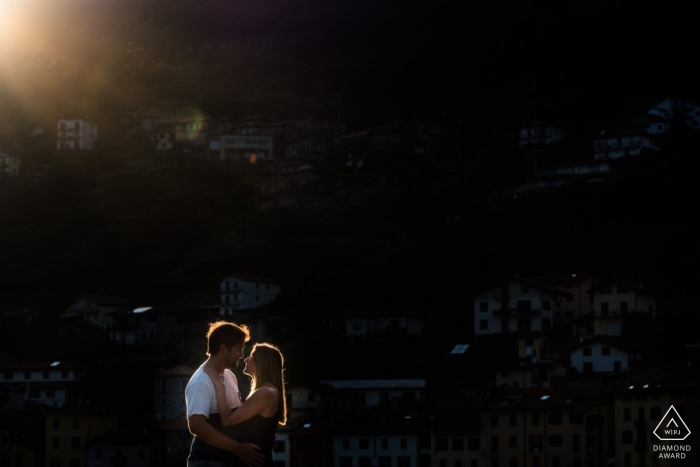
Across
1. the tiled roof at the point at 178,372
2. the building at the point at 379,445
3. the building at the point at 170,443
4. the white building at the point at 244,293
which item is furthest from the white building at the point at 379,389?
the white building at the point at 244,293

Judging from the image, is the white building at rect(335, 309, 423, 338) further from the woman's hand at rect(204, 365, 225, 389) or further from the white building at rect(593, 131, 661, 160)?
the woman's hand at rect(204, 365, 225, 389)

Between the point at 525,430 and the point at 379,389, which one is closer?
the point at 525,430

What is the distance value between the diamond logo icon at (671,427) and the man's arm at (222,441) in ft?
152

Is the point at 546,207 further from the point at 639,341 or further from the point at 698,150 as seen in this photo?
the point at 639,341

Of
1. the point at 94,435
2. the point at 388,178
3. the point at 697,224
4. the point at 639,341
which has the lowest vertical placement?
the point at 94,435

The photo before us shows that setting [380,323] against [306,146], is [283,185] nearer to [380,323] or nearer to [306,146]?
[306,146]

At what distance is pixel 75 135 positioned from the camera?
14375 centimetres

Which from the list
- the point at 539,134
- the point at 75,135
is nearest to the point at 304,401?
the point at 539,134

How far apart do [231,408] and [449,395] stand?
54.1m

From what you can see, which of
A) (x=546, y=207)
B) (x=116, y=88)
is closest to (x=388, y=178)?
(x=546, y=207)

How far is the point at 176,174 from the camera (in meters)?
126

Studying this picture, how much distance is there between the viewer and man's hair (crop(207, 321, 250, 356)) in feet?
29.5

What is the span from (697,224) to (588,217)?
908 centimetres

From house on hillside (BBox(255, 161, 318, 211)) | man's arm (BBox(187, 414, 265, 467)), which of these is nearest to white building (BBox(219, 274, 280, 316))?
house on hillside (BBox(255, 161, 318, 211))
